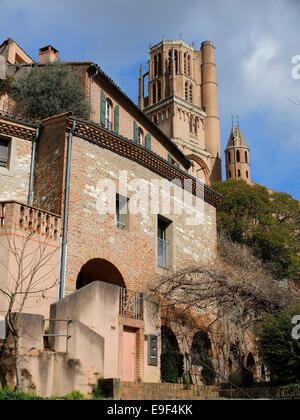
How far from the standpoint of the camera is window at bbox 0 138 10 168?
17984 millimetres

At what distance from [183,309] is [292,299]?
3902 mm

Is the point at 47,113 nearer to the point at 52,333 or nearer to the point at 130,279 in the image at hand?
the point at 130,279

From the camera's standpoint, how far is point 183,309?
1964cm

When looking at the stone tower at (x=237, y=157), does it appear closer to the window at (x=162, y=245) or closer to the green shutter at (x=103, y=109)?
the green shutter at (x=103, y=109)

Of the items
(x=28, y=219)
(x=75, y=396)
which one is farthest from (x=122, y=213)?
(x=75, y=396)

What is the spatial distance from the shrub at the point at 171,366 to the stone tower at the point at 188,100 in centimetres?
6612

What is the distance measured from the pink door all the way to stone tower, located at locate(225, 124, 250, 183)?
7483cm

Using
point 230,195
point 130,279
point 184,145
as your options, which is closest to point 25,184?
point 130,279

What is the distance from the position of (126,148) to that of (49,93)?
5.90 metres

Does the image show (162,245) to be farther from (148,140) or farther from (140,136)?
(148,140)

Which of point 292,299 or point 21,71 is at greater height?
point 21,71

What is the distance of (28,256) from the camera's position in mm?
14906

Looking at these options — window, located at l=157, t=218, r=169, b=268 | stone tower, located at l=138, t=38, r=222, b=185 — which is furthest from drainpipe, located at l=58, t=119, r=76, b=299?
stone tower, located at l=138, t=38, r=222, b=185
